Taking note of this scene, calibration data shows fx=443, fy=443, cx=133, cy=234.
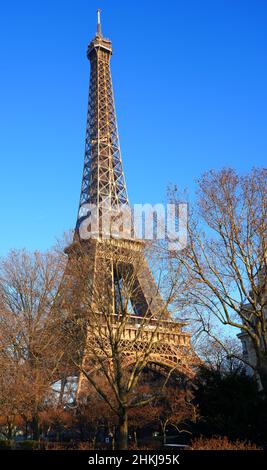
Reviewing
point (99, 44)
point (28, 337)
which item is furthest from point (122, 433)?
point (99, 44)

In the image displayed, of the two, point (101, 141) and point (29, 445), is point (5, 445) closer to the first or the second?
point (29, 445)

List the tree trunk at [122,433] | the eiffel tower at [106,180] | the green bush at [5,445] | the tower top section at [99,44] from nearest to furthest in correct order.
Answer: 1. the tree trunk at [122,433]
2. the green bush at [5,445]
3. the eiffel tower at [106,180]
4. the tower top section at [99,44]

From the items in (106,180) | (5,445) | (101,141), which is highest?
(101,141)

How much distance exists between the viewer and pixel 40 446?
23656mm

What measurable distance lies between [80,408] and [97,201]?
24920mm

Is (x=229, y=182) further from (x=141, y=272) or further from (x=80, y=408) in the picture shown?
(x=80, y=408)

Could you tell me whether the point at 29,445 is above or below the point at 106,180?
below

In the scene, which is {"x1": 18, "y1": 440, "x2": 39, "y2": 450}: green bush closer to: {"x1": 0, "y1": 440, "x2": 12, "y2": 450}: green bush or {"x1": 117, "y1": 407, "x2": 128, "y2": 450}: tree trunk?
{"x1": 0, "y1": 440, "x2": 12, "y2": 450}: green bush

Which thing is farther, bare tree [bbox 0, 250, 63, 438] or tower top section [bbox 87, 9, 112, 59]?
tower top section [bbox 87, 9, 112, 59]

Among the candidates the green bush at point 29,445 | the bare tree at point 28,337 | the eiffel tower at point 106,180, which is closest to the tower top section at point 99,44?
the eiffel tower at point 106,180

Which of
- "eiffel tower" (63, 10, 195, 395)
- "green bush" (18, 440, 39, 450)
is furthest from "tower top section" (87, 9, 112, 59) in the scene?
"green bush" (18, 440, 39, 450)

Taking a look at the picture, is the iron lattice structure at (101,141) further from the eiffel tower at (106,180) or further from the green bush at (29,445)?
the green bush at (29,445)
